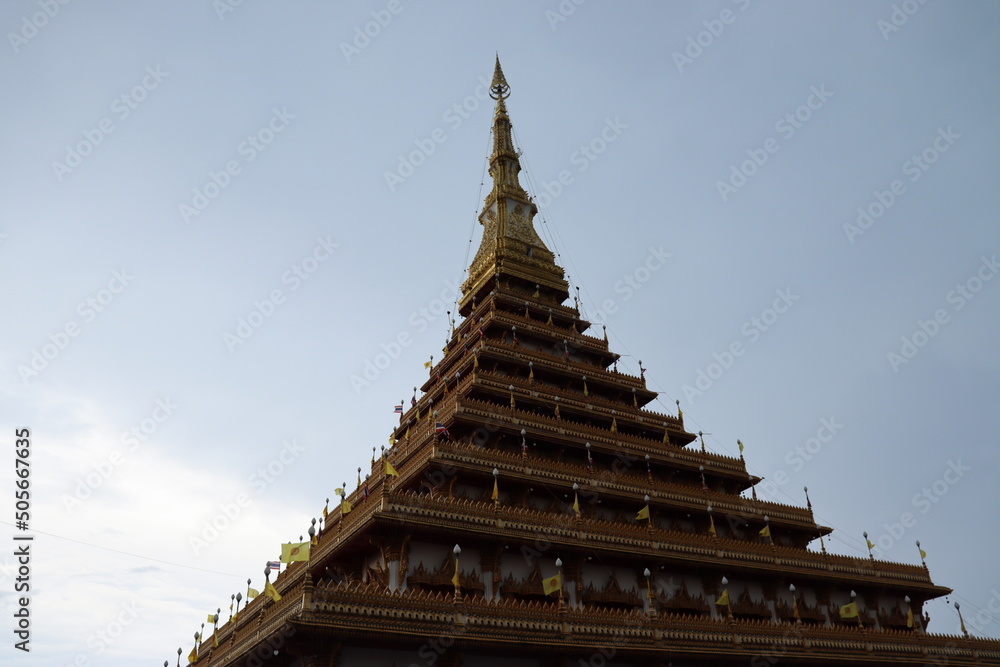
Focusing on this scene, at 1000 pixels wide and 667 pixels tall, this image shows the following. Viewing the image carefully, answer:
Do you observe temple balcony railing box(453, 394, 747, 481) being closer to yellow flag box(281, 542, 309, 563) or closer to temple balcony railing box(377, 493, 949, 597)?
temple balcony railing box(377, 493, 949, 597)

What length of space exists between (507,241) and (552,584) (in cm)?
3088

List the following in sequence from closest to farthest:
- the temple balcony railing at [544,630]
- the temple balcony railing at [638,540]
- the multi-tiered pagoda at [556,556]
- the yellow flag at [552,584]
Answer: the temple balcony railing at [544,630]
the multi-tiered pagoda at [556,556]
the yellow flag at [552,584]
the temple balcony railing at [638,540]

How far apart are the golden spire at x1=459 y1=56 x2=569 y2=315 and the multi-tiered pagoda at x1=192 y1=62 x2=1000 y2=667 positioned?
124 inches

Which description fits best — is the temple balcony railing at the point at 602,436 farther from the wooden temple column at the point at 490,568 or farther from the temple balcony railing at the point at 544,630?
the temple balcony railing at the point at 544,630

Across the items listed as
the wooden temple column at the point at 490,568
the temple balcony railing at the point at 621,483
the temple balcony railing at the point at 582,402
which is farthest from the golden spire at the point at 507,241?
the wooden temple column at the point at 490,568

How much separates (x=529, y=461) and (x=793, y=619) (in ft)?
50.8

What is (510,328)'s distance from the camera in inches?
1753

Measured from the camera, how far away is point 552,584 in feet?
89.7

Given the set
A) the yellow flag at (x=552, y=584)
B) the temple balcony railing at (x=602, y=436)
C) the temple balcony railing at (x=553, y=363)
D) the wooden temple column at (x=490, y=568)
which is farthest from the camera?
the temple balcony railing at (x=553, y=363)

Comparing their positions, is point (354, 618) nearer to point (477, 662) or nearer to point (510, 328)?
point (477, 662)

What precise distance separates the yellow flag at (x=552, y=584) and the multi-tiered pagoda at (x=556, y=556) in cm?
17

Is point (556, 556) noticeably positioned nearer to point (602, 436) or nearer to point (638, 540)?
point (638, 540)

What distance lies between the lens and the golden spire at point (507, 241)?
2025 inches

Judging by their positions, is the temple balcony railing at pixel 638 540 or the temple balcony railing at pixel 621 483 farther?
the temple balcony railing at pixel 621 483
